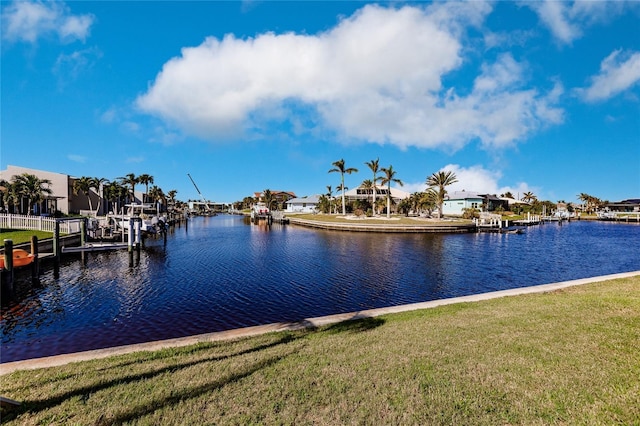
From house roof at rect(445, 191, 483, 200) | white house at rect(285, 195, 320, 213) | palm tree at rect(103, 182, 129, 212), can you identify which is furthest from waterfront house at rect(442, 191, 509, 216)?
palm tree at rect(103, 182, 129, 212)

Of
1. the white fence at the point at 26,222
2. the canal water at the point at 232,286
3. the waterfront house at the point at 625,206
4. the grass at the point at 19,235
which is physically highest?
the waterfront house at the point at 625,206

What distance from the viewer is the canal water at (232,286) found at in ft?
38.4

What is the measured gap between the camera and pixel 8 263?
43.8 ft

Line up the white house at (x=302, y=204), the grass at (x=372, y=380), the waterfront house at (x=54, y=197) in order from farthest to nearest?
the white house at (x=302, y=204) → the waterfront house at (x=54, y=197) → the grass at (x=372, y=380)

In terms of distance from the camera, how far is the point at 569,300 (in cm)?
1023

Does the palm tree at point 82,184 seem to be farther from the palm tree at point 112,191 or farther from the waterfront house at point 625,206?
the waterfront house at point 625,206

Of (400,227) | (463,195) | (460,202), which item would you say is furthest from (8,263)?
(463,195)

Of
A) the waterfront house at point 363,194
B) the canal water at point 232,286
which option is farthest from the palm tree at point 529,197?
the canal water at point 232,286

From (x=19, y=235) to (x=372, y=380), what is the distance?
103ft

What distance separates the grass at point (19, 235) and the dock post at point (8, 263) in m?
9.30

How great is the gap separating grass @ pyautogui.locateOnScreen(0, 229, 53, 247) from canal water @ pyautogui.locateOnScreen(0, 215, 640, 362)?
9.97 feet

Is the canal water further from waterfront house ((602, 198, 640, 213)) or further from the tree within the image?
waterfront house ((602, 198, 640, 213))

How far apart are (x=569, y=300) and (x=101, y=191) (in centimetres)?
7278

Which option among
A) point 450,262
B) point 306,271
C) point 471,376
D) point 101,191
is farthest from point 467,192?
point 471,376
